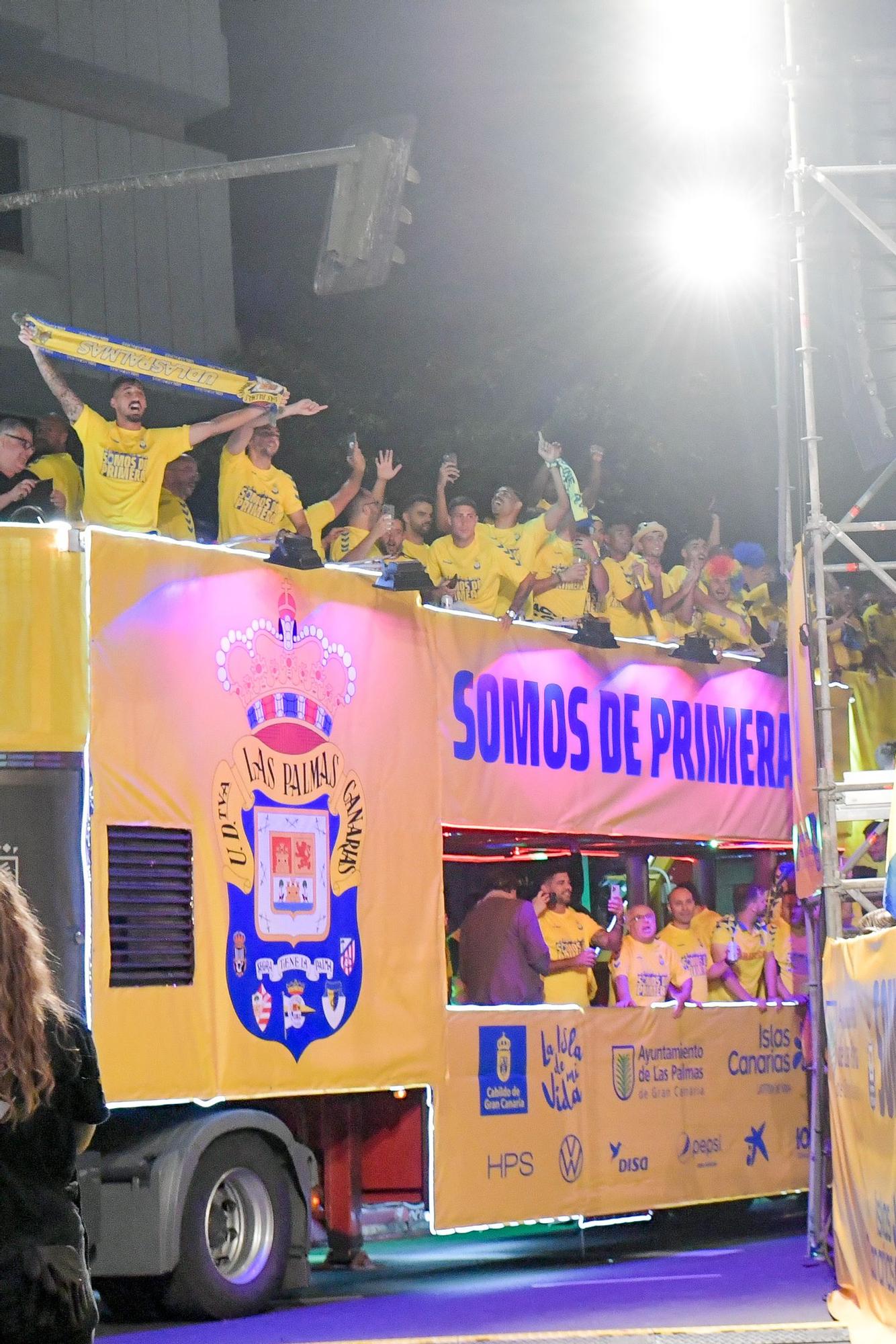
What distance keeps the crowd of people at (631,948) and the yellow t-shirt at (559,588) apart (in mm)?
1698

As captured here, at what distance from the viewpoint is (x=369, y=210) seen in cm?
1000

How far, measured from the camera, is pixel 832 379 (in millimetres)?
11586

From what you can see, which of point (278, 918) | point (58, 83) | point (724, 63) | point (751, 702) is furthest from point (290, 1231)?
point (58, 83)

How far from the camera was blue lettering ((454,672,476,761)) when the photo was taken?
441 inches

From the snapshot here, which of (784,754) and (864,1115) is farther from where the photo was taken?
(784,754)

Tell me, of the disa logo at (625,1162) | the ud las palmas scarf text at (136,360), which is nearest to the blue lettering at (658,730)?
the disa logo at (625,1162)

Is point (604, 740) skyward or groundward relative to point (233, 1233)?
skyward

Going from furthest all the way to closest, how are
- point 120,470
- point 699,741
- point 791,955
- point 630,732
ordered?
point 791,955
point 699,741
point 630,732
point 120,470

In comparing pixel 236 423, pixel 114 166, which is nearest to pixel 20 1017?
pixel 236 423

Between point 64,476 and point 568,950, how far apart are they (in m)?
4.26

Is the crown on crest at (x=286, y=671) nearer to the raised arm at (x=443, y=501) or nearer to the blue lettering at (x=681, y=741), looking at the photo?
the raised arm at (x=443, y=501)

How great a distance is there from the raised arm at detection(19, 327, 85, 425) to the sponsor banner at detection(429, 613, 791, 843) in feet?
7.59

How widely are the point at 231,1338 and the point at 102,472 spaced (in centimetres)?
446

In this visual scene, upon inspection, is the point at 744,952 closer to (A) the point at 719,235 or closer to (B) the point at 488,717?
(B) the point at 488,717
